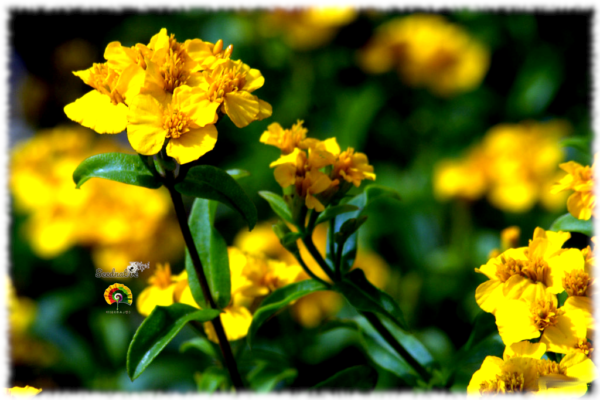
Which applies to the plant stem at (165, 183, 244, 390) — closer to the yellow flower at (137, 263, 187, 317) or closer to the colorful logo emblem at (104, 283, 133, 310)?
the yellow flower at (137, 263, 187, 317)

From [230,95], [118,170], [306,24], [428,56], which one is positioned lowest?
[118,170]

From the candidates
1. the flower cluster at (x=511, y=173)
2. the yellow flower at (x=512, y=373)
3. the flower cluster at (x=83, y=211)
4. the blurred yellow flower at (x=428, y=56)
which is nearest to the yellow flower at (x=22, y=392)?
the yellow flower at (x=512, y=373)

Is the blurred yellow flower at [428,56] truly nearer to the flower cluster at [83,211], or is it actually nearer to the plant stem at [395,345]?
the flower cluster at [83,211]

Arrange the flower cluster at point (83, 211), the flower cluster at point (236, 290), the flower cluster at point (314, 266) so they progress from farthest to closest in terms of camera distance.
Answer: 1. the flower cluster at point (83, 211)
2. the flower cluster at point (314, 266)
3. the flower cluster at point (236, 290)

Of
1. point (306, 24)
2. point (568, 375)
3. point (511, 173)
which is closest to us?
point (568, 375)

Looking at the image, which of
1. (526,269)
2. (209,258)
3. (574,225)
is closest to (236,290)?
(209,258)

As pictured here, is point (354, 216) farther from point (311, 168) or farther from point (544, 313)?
point (544, 313)
